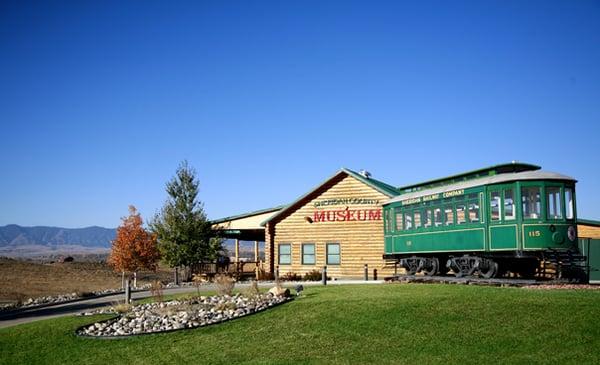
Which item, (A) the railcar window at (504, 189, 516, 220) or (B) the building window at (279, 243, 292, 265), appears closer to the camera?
(A) the railcar window at (504, 189, 516, 220)

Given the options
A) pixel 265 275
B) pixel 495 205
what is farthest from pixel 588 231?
pixel 265 275

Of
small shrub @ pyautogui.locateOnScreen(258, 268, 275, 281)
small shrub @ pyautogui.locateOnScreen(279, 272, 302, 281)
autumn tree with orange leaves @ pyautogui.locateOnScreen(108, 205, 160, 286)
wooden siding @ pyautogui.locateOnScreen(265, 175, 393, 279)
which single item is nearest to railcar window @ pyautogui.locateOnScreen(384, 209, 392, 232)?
wooden siding @ pyautogui.locateOnScreen(265, 175, 393, 279)

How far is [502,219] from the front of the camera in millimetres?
20578

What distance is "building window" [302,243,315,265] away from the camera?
35.8 metres

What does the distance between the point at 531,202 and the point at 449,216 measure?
3.95 meters

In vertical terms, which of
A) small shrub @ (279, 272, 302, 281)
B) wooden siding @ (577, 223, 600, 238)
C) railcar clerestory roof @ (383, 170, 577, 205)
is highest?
railcar clerestory roof @ (383, 170, 577, 205)

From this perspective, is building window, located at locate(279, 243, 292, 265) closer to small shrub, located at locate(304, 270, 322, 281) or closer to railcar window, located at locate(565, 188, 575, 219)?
small shrub, located at locate(304, 270, 322, 281)

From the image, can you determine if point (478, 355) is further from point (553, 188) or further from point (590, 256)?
point (590, 256)

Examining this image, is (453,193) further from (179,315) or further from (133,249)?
(133,249)

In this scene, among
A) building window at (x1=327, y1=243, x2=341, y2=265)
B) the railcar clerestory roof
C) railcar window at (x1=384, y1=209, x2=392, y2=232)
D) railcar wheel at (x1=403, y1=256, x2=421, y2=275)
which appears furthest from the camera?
building window at (x1=327, y1=243, x2=341, y2=265)

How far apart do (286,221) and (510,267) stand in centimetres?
1715

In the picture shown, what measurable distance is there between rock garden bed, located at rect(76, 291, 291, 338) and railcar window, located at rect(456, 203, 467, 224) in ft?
23.8

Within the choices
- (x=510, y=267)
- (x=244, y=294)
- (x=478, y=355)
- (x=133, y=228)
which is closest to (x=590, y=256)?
(x=510, y=267)

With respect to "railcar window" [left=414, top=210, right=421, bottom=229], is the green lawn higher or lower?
lower
